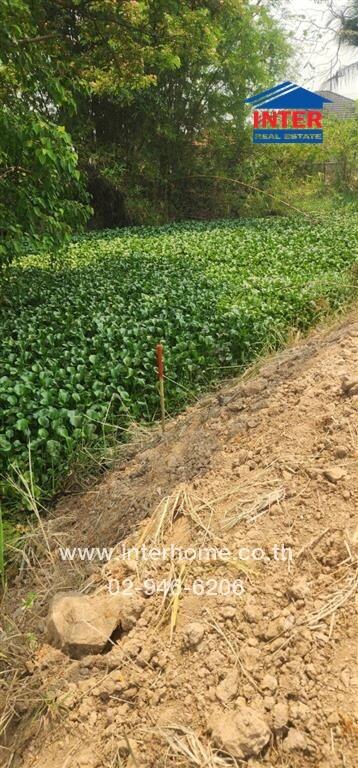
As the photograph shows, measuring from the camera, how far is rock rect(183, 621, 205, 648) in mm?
1705

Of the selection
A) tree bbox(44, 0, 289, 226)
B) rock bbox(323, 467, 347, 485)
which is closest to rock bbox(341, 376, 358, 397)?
rock bbox(323, 467, 347, 485)

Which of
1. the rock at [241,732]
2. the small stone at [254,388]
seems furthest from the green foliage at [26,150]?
the rock at [241,732]

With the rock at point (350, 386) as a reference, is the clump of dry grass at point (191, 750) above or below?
below

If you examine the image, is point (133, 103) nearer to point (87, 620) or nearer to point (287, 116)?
point (287, 116)

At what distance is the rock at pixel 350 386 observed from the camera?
259cm

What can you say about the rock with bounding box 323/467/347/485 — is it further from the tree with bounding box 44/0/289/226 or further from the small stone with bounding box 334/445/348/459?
the tree with bounding box 44/0/289/226

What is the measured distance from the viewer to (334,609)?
1662 millimetres

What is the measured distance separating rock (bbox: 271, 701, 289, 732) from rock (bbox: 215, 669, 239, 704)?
0.39 feet

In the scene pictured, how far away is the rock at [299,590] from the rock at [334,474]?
0.43 meters

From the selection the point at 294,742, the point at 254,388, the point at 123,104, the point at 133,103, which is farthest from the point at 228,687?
the point at 133,103

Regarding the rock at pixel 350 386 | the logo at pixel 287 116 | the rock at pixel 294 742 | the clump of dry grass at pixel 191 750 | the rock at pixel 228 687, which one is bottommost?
the clump of dry grass at pixel 191 750

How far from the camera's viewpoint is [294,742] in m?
1.41

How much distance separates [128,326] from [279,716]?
142 inches

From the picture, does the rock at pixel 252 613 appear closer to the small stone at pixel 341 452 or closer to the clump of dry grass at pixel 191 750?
the clump of dry grass at pixel 191 750
